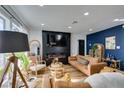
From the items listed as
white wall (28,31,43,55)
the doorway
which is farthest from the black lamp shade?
the doorway

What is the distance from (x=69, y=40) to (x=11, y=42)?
7.98 metres

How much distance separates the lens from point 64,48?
8.89 metres

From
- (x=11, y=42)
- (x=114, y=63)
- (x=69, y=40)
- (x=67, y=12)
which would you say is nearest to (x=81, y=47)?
(x=69, y=40)

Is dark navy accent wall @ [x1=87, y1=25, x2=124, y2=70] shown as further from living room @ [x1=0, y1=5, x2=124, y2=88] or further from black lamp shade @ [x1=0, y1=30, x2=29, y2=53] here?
black lamp shade @ [x1=0, y1=30, x2=29, y2=53]

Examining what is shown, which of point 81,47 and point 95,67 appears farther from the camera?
point 81,47

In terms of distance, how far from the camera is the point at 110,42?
648 cm

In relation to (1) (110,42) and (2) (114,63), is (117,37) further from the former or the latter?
(2) (114,63)

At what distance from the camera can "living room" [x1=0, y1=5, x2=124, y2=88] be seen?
122 inches

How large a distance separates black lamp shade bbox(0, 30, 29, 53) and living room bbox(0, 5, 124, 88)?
0.07 m

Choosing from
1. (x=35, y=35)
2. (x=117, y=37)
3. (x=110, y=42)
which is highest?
(x=35, y=35)

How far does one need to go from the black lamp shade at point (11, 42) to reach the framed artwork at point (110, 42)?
5463mm

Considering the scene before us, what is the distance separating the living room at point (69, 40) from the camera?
3100mm

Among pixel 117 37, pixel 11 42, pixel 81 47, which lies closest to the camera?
pixel 11 42
